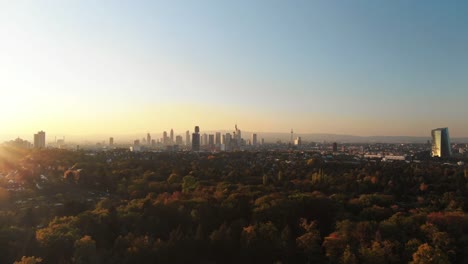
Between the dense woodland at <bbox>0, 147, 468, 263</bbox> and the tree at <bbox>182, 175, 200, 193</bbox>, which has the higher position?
the tree at <bbox>182, 175, 200, 193</bbox>

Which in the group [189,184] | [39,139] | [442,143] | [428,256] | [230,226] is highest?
[39,139]

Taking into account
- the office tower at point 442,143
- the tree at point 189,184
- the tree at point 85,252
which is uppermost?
the office tower at point 442,143

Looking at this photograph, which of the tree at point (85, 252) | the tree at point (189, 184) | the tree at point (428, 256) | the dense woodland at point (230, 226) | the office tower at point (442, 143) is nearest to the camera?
the tree at point (85, 252)

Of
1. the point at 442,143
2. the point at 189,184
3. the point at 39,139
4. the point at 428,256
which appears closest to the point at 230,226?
the point at 428,256

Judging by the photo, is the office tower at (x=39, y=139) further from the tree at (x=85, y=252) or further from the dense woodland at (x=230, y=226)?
the tree at (x=85, y=252)

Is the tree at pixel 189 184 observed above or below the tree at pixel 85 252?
above

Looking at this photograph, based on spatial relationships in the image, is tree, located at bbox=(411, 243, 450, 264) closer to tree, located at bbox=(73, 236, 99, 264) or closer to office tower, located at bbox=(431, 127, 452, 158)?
tree, located at bbox=(73, 236, 99, 264)

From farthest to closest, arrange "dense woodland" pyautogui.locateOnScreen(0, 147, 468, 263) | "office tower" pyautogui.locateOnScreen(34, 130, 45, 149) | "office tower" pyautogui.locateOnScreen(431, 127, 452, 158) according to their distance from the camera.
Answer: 1. "office tower" pyautogui.locateOnScreen(34, 130, 45, 149)
2. "office tower" pyautogui.locateOnScreen(431, 127, 452, 158)
3. "dense woodland" pyautogui.locateOnScreen(0, 147, 468, 263)

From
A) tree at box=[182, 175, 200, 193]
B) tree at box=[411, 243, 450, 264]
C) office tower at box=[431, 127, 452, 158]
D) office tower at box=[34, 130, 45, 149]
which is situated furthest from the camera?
office tower at box=[34, 130, 45, 149]

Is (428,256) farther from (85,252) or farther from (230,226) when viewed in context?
(85,252)

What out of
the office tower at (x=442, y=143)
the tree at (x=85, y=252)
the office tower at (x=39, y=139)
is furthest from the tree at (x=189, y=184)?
the office tower at (x=39, y=139)

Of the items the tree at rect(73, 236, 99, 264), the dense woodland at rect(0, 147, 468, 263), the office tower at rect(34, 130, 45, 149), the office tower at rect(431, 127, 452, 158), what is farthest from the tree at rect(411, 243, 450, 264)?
the office tower at rect(34, 130, 45, 149)

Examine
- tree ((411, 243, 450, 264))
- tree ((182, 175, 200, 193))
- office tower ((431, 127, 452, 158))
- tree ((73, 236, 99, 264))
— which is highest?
office tower ((431, 127, 452, 158))
